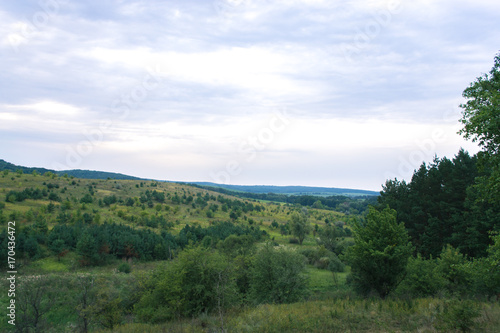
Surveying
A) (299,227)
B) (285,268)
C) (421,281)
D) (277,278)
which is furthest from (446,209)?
(299,227)

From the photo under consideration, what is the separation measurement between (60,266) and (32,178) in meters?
62.3

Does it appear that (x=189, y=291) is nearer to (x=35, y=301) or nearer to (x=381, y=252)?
(x=35, y=301)

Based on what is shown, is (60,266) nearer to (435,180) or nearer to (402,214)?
(402,214)

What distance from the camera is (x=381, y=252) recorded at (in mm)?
21125

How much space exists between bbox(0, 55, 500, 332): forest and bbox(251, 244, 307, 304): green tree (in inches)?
4.6

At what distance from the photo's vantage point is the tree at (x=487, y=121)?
9.41 meters

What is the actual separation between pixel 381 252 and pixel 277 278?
11.2m

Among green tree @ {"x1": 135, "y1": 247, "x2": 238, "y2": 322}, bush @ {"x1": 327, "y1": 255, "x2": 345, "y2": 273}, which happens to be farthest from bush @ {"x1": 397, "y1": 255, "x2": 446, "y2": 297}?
bush @ {"x1": 327, "y1": 255, "x2": 345, "y2": 273}

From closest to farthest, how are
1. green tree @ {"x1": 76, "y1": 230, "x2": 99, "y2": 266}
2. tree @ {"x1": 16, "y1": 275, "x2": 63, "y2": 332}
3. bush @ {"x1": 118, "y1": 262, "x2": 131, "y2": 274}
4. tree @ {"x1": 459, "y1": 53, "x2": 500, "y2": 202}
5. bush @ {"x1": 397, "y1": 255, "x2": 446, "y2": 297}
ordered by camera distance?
tree @ {"x1": 459, "y1": 53, "x2": 500, "y2": 202} → tree @ {"x1": 16, "y1": 275, "x2": 63, "y2": 332} → bush @ {"x1": 397, "y1": 255, "x2": 446, "y2": 297} → bush @ {"x1": 118, "y1": 262, "x2": 131, "y2": 274} → green tree @ {"x1": 76, "y1": 230, "x2": 99, "y2": 266}

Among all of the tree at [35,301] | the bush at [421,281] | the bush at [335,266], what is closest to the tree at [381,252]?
the bush at [421,281]

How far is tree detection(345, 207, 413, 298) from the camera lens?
2180cm

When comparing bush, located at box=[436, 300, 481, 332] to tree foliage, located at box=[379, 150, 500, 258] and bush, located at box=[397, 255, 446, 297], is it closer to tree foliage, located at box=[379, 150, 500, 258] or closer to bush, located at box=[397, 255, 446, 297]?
bush, located at box=[397, 255, 446, 297]

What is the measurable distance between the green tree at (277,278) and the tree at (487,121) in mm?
20156

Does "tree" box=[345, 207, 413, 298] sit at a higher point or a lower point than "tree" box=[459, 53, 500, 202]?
lower
